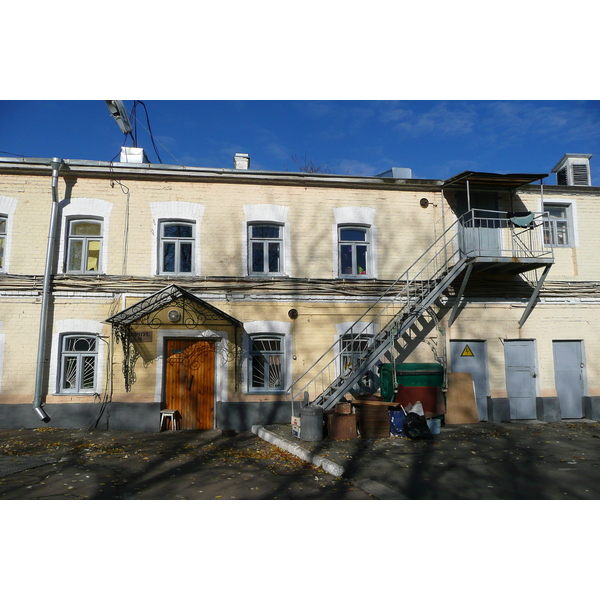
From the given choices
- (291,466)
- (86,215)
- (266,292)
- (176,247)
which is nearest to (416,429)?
(291,466)

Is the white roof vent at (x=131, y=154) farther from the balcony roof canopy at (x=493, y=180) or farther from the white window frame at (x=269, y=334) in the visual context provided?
the balcony roof canopy at (x=493, y=180)

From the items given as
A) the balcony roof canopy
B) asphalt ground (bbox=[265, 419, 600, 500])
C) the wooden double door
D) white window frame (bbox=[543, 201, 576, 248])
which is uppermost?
the balcony roof canopy

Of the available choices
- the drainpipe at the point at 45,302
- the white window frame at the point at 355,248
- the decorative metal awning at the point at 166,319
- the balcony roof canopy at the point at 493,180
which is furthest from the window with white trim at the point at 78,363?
the balcony roof canopy at the point at 493,180

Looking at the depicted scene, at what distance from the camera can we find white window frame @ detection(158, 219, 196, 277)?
1202 cm

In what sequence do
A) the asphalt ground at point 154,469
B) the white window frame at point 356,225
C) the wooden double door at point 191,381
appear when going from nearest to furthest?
the asphalt ground at point 154,469, the wooden double door at point 191,381, the white window frame at point 356,225

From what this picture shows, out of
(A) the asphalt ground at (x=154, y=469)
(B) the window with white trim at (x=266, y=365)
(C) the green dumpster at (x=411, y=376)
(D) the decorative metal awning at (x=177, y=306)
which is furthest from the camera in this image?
(B) the window with white trim at (x=266, y=365)

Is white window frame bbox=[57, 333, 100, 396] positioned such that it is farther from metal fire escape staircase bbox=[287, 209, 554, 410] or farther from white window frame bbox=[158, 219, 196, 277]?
metal fire escape staircase bbox=[287, 209, 554, 410]

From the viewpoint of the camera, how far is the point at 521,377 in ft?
41.8

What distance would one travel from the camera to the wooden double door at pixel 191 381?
38.2ft

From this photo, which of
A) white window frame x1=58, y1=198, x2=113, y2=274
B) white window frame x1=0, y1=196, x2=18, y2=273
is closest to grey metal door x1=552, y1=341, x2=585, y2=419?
white window frame x1=58, y1=198, x2=113, y2=274

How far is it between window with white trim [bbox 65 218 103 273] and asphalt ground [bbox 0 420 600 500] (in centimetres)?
407

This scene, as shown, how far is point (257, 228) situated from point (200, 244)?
1.59 m

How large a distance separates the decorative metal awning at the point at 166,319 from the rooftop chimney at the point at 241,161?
4.48m

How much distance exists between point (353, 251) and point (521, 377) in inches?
228
